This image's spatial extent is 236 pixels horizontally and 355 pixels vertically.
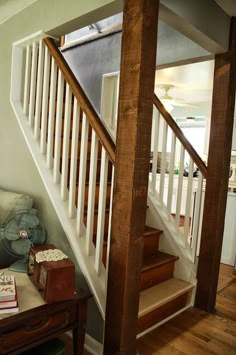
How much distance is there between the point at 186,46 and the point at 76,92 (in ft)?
3.62

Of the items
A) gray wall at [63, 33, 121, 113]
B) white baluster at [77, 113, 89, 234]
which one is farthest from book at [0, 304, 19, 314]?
gray wall at [63, 33, 121, 113]

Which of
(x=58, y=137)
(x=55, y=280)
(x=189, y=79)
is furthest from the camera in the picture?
(x=189, y=79)

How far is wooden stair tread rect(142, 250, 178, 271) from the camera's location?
239 centimetres

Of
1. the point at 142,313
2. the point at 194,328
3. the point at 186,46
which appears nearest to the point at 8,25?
the point at 186,46

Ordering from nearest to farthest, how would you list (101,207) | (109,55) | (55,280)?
1. (55,280)
2. (101,207)
3. (109,55)

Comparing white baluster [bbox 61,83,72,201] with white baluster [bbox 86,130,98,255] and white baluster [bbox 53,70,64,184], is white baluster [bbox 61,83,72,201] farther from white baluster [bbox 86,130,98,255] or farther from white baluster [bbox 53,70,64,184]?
white baluster [bbox 86,130,98,255]

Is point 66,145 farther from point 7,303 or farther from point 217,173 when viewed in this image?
point 217,173

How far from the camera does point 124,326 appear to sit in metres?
1.64

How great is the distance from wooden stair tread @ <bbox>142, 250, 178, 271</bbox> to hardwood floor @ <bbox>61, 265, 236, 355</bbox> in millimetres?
437

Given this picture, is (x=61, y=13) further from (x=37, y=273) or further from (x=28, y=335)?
(x=28, y=335)

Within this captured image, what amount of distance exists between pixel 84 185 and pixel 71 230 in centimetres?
32

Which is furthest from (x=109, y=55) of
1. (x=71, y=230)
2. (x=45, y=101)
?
(x=71, y=230)

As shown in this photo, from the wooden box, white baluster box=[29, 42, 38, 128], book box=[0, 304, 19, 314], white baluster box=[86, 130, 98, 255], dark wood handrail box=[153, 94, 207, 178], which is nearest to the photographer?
book box=[0, 304, 19, 314]

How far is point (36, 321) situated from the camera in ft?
4.90
